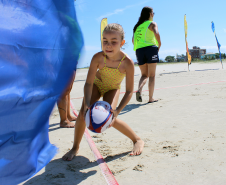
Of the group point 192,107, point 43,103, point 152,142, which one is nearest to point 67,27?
point 43,103

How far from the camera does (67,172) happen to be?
1.95 meters

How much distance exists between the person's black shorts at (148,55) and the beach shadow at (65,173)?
10.2 ft

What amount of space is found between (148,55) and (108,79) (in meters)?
2.51

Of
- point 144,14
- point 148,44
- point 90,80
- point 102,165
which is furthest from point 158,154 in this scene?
point 144,14

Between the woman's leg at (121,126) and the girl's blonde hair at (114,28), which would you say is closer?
the girl's blonde hair at (114,28)

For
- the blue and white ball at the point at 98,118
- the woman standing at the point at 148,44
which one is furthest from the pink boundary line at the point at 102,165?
the woman standing at the point at 148,44

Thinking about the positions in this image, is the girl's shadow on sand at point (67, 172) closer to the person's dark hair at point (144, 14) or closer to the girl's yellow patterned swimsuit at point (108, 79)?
the girl's yellow patterned swimsuit at point (108, 79)

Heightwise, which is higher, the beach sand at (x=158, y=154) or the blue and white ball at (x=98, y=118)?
the blue and white ball at (x=98, y=118)

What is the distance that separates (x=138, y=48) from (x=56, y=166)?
357 centimetres

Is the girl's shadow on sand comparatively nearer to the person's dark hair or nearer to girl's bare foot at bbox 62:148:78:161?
girl's bare foot at bbox 62:148:78:161

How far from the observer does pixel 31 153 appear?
1.90 metres

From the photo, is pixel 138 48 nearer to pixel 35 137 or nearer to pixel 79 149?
pixel 79 149

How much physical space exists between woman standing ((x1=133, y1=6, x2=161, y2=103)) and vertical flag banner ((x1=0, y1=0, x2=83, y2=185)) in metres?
2.77

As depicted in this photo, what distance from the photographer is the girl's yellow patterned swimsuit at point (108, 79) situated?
244 centimetres
